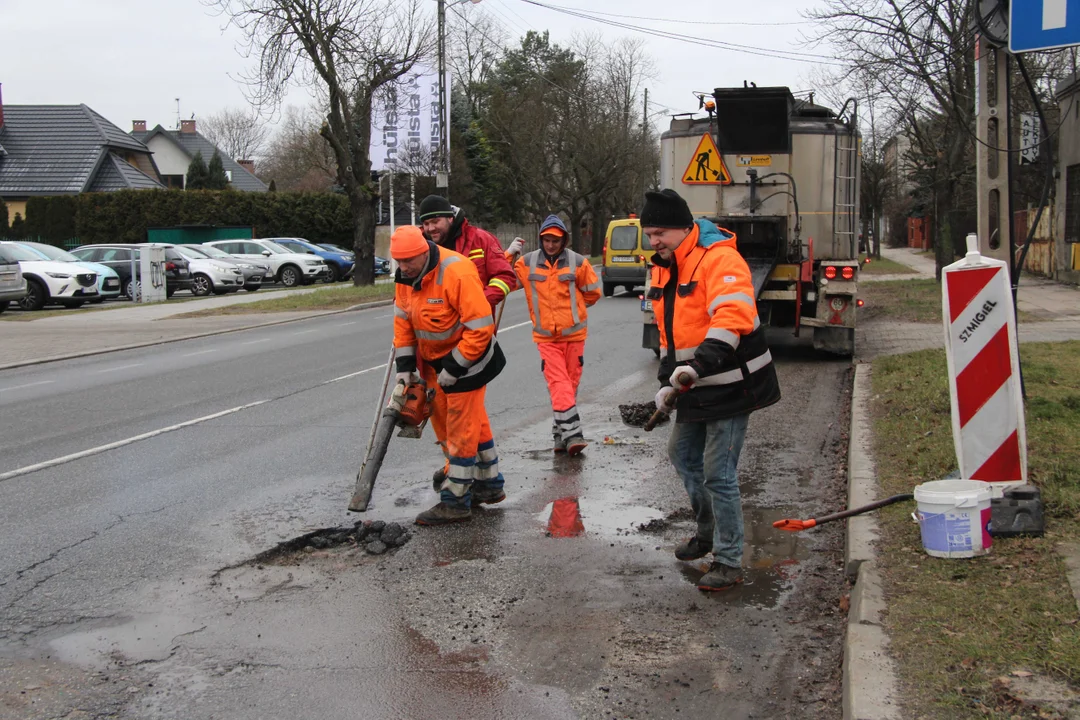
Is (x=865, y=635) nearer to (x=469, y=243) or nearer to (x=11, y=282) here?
(x=469, y=243)

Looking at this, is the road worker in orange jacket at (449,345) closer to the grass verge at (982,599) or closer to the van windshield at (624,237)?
the grass verge at (982,599)

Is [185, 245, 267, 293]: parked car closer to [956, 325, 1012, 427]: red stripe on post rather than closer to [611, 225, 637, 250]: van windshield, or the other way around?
[611, 225, 637, 250]: van windshield

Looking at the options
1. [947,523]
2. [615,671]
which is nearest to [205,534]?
[615,671]

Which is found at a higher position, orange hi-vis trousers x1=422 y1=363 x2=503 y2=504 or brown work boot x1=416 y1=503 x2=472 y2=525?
orange hi-vis trousers x1=422 y1=363 x2=503 y2=504

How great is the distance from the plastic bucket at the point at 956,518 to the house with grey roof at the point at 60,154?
4544 centimetres

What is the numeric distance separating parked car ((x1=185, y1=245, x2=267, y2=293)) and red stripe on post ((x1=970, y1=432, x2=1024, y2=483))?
2768 cm

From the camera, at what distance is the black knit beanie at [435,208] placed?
6.97 meters

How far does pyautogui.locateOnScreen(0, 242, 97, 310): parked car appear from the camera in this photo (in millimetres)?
23812

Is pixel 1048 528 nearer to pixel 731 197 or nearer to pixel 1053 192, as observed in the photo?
pixel 731 197

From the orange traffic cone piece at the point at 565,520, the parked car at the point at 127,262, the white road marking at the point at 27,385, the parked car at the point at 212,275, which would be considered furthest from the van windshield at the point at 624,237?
the orange traffic cone piece at the point at 565,520

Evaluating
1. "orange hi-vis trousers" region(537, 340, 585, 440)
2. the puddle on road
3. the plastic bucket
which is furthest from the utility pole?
the plastic bucket

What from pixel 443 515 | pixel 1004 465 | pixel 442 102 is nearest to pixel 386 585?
pixel 443 515

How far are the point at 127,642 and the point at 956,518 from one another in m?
3.66

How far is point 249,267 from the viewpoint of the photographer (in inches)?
1225
